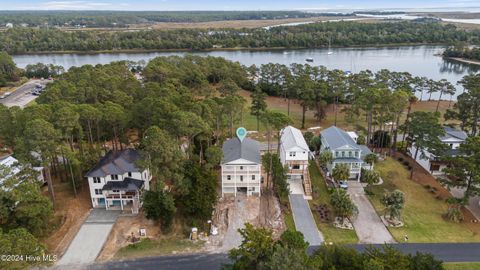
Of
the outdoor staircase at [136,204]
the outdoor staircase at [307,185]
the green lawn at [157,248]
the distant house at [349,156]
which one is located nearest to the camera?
the green lawn at [157,248]

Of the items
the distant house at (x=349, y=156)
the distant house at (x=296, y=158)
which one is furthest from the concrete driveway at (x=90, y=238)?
the distant house at (x=349, y=156)

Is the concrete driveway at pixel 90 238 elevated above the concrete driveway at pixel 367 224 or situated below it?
above

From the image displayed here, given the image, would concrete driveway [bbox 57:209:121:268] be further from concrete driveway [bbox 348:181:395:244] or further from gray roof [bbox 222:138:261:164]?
concrete driveway [bbox 348:181:395:244]

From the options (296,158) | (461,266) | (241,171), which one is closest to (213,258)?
(241,171)

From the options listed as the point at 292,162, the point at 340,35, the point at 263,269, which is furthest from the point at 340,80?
the point at 340,35

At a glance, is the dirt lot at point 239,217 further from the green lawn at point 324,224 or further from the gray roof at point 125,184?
the gray roof at point 125,184

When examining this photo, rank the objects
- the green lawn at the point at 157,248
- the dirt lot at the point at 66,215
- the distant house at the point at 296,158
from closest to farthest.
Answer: the green lawn at the point at 157,248 → the dirt lot at the point at 66,215 → the distant house at the point at 296,158

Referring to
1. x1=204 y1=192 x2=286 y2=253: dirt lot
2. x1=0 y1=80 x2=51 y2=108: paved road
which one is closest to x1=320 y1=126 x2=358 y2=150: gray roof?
x1=204 y1=192 x2=286 y2=253: dirt lot
